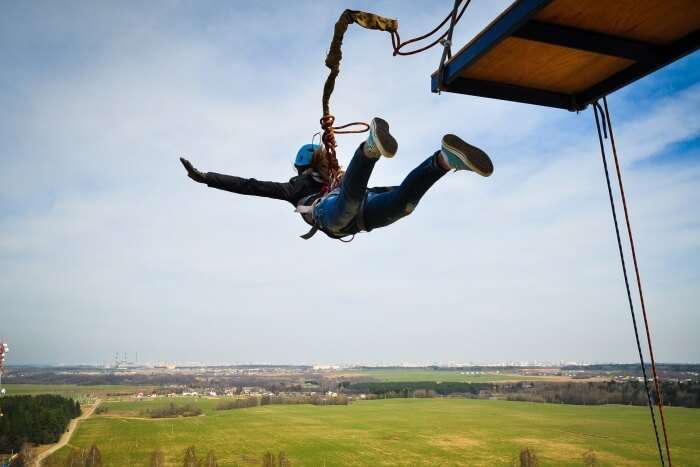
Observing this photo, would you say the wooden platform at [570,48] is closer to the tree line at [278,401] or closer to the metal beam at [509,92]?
the metal beam at [509,92]

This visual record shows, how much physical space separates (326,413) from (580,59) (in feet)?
411

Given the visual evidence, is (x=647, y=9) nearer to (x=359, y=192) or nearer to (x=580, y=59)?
(x=580, y=59)

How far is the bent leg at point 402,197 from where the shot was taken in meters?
4.13

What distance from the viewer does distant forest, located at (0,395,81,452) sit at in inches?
3086

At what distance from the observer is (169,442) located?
84.6 metres

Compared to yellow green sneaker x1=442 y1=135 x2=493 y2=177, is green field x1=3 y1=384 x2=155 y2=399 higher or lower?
lower

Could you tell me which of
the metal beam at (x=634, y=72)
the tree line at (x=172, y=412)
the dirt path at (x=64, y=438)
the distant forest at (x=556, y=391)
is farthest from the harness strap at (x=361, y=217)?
the tree line at (x=172, y=412)

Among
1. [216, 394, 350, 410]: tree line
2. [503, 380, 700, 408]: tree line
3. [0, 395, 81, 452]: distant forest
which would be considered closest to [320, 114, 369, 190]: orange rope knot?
[0, 395, 81, 452]: distant forest

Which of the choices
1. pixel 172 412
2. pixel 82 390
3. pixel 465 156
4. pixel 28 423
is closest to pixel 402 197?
pixel 465 156

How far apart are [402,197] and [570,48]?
6.00ft

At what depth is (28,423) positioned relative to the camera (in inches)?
3219

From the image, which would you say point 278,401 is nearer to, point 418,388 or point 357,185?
point 418,388

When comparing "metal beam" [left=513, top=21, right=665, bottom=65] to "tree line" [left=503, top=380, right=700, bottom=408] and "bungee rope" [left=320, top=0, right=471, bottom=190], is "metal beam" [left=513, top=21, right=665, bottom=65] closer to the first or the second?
"bungee rope" [left=320, top=0, right=471, bottom=190]

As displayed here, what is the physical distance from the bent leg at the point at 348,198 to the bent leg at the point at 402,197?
0.17m
